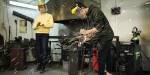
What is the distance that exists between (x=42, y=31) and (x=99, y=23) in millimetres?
2247

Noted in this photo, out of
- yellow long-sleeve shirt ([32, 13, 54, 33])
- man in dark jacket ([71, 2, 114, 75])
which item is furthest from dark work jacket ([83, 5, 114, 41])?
yellow long-sleeve shirt ([32, 13, 54, 33])

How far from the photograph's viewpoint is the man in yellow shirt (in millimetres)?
4770

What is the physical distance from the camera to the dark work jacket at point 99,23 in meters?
2.90

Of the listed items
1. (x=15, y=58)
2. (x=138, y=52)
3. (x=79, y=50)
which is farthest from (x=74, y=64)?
(x=15, y=58)

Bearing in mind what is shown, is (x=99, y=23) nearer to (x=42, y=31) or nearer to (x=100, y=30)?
(x=100, y=30)

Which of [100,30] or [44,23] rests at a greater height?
[44,23]

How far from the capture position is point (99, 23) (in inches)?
115

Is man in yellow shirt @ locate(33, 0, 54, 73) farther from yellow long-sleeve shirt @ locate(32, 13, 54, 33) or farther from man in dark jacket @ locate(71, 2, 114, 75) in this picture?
man in dark jacket @ locate(71, 2, 114, 75)

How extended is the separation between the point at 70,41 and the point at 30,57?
10.9 ft

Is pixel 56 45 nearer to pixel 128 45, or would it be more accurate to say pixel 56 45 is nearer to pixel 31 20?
pixel 31 20

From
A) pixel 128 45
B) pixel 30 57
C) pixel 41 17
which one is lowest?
pixel 30 57

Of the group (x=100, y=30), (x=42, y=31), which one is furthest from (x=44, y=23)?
(x=100, y=30)

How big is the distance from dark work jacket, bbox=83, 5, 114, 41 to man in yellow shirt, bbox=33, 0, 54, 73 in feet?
6.54

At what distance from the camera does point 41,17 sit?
483 centimetres
